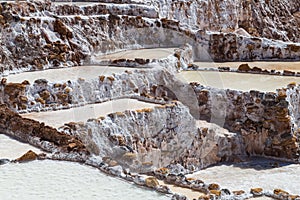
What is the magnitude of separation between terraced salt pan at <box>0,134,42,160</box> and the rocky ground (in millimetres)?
245

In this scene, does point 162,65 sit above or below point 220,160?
above

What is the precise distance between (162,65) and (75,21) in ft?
11.7

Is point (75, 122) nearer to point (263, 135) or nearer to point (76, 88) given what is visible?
point (76, 88)

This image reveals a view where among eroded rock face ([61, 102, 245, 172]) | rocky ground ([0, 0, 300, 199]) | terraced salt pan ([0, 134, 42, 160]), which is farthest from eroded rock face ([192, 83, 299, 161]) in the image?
terraced salt pan ([0, 134, 42, 160])

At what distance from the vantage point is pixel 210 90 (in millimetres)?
19406

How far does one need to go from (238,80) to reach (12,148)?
988 centimetres

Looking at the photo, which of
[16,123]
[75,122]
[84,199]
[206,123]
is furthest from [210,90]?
[84,199]

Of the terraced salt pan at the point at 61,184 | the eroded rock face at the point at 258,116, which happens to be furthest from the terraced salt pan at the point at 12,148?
the eroded rock face at the point at 258,116

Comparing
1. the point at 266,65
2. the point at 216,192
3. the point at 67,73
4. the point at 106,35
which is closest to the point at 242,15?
the point at 266,65

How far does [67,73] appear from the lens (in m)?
18.9

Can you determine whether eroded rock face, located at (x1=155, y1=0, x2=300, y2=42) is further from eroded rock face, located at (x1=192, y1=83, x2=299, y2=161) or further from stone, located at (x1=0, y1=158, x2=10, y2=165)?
stone, located at (x1=0, y1=158, x2=10, y2=165)

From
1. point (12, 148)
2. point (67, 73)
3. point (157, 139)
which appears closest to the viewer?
point (12, 148)

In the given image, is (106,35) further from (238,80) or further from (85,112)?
(85,112)

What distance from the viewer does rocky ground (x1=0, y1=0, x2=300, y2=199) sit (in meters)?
13.8
